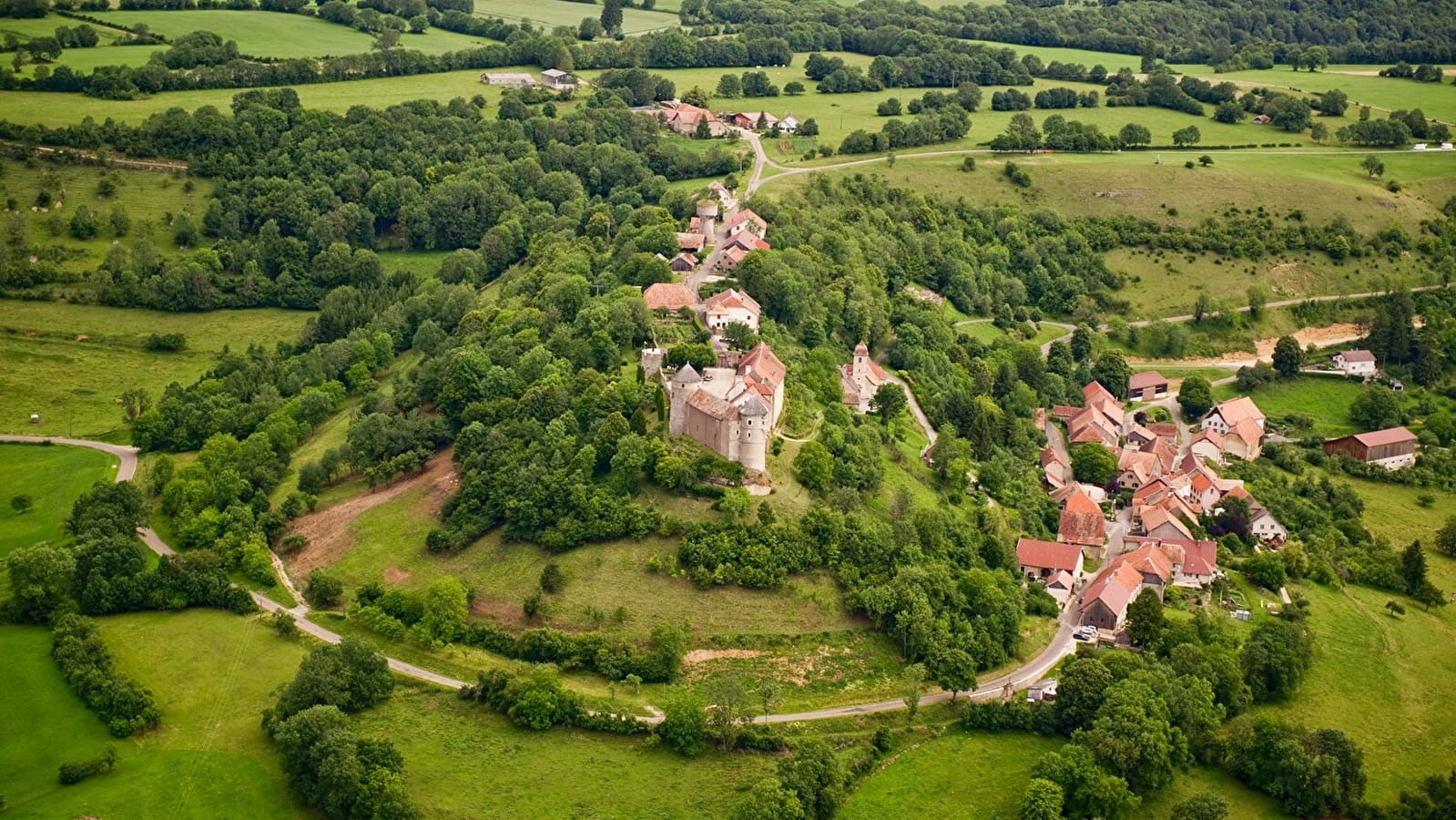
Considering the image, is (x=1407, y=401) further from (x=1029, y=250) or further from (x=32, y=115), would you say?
(x=32, y=115)

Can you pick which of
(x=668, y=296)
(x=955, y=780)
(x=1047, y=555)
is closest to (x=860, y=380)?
(x=668, y=296)

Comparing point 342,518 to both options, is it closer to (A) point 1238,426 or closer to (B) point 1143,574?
(B) point 1143,574

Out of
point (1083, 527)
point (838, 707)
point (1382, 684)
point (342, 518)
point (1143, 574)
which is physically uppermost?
point (1143, 574)

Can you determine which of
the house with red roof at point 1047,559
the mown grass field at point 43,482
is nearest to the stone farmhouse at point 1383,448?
the house with red roof at point 1047,559

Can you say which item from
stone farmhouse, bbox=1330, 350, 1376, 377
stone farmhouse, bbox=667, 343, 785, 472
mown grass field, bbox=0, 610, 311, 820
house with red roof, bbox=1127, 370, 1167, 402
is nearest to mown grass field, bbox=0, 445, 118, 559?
mown grass field, bbox=0, 610, 311, 820

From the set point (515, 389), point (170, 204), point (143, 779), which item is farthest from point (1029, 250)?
point (143, 779)

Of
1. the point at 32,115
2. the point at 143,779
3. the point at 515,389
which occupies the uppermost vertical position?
the point at 32,115

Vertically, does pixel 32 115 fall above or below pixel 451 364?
above
